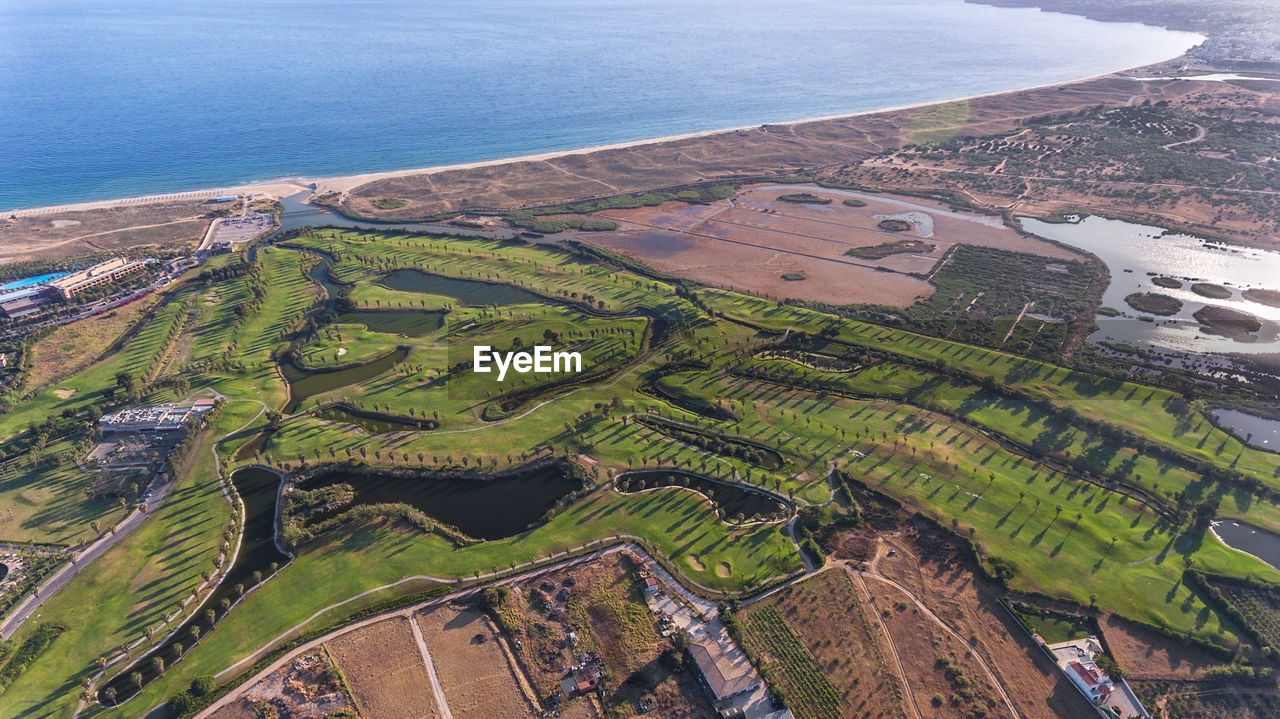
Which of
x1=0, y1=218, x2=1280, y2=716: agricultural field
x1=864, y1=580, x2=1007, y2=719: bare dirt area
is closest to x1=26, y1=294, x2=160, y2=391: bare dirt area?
x1=0, y1=218, x2=1280, y2=716: agricultural field

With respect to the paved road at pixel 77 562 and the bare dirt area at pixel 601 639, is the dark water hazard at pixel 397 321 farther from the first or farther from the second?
the bare dirt area at pixel 601 639

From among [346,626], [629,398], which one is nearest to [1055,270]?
[629,398]

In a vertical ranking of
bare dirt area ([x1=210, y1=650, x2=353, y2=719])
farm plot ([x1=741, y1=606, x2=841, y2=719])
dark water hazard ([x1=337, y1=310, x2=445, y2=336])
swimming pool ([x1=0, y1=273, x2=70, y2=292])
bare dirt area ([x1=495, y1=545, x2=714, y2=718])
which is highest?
swimming pool ([x1=0, y1=273, x2=70, y2=292])

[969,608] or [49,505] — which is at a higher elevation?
[49,505]

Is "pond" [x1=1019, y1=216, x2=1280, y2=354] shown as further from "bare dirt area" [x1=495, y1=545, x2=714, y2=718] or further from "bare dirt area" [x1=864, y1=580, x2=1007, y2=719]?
"bare dirt area" [x1=495, y1=545, x2=714, y2=718]

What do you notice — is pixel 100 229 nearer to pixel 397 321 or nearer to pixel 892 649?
pixel 397 321

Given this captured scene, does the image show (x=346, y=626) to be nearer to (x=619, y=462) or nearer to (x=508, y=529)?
(x=508, y=529)

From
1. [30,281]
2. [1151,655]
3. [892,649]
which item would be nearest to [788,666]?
[892,649]
